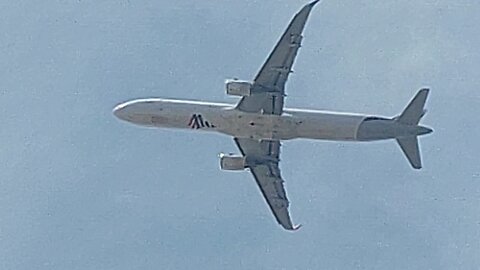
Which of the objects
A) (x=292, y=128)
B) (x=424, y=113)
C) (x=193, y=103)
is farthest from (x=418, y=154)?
(x=193, y=103)

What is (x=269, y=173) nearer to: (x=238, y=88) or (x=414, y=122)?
(x=238, y=88)

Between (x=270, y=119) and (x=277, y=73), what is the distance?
488 cm

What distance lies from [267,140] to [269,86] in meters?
6.42

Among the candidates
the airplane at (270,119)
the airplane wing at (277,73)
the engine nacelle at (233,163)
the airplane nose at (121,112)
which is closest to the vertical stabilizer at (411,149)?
the airplane at (270,119)

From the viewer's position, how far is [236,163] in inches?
5758

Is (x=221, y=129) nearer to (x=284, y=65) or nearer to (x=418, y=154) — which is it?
(x=284, y=65)

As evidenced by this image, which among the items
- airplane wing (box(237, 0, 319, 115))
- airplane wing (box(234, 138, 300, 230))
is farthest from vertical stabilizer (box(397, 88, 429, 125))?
airplane wing (box(234, 138, 300, 230))

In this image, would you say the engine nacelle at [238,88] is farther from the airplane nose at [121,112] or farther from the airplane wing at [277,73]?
the airplane nose at [121,112]

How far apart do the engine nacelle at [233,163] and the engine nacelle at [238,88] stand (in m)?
8.77

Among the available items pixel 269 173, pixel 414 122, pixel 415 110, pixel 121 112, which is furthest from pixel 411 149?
pixel 121 112

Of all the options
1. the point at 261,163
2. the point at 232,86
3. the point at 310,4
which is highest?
the point at 310,4

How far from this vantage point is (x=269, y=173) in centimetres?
14975

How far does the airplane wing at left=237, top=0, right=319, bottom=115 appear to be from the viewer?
135 m

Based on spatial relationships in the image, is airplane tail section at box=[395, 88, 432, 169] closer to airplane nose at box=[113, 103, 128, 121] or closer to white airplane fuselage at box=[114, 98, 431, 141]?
white airplane fuselage at box=[114, 98, 431, 141]
